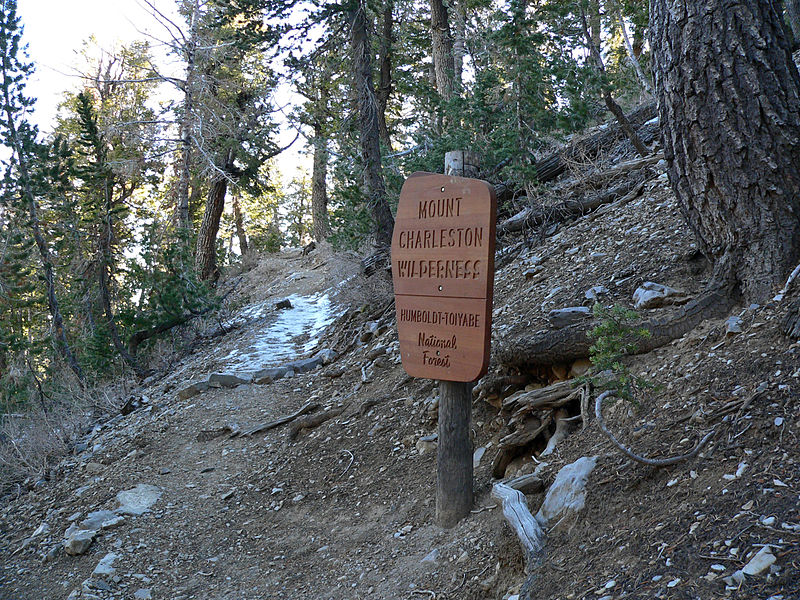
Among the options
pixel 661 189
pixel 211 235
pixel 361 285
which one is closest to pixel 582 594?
pixel 661 189

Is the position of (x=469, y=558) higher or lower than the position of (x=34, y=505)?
higher

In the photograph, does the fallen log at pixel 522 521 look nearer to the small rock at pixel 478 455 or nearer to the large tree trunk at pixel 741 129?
the small rock at pixel 478 455

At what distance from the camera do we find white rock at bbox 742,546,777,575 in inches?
84.2

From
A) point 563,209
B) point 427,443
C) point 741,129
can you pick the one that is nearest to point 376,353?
point 427,443

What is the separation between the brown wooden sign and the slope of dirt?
91 centimetres

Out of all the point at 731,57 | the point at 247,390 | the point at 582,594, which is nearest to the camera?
the point at 582,594

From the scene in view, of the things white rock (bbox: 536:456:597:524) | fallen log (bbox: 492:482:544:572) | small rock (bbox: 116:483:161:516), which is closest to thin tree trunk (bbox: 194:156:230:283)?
small rock (bbox: 116:483:161:516)

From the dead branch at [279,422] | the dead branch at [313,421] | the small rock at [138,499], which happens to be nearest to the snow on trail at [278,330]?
the dead branch at [279,422]

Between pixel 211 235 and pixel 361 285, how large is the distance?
8.66 meters

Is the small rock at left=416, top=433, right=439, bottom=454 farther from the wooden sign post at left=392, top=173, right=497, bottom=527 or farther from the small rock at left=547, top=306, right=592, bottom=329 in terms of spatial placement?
the small rock at left=547, top=306, right=592, bottom=329

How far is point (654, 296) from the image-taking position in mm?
4402

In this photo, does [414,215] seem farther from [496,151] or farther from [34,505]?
[34,505]

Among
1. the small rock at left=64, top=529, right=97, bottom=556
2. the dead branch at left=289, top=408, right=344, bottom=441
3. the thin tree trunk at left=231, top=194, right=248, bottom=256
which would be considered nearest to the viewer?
the small rock at left=64, top=529, right=97, bottom=556

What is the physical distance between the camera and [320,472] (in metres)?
5.68
